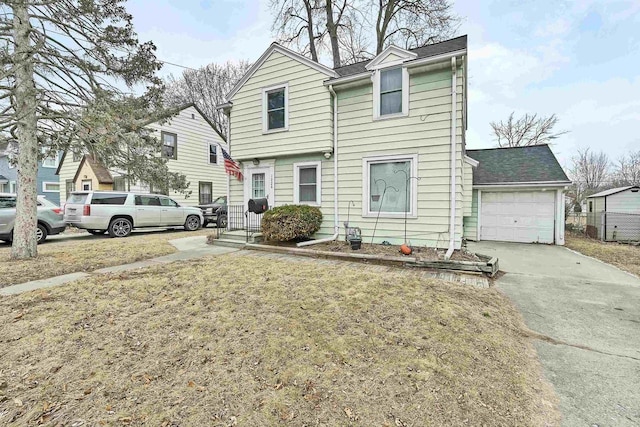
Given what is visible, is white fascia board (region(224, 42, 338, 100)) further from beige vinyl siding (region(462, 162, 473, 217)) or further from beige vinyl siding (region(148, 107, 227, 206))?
beige vinyl siding (region(148, 107, 227, 206))

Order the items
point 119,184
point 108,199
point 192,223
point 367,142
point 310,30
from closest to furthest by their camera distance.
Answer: point 367,142 < point 108,199 < point 192,223 < point 119,184 < point 310,30

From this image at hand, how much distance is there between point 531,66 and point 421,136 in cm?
1177

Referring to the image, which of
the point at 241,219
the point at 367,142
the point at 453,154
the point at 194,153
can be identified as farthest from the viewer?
the point at 194,153

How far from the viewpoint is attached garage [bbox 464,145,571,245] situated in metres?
10.0

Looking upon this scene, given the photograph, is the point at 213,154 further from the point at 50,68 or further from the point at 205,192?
the point at 50,68

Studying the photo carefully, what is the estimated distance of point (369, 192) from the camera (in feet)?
25.9

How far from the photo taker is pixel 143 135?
7203 millimetres

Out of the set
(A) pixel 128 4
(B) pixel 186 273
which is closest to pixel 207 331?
(B) pixel 186 273

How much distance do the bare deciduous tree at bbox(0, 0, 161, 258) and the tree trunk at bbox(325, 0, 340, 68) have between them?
12.2 m

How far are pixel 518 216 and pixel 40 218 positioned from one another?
16201 millimetres

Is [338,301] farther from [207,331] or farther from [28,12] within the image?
[28,12]

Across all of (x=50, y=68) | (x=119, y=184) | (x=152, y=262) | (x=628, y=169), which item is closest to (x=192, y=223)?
(x=119, y=184)

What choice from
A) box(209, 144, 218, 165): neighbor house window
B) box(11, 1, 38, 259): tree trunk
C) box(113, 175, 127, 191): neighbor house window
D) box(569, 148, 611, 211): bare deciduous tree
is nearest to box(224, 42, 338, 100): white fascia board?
box(11, 1, 38, 259): tree trunk

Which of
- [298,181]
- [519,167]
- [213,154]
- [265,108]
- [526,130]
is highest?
[526,130]
